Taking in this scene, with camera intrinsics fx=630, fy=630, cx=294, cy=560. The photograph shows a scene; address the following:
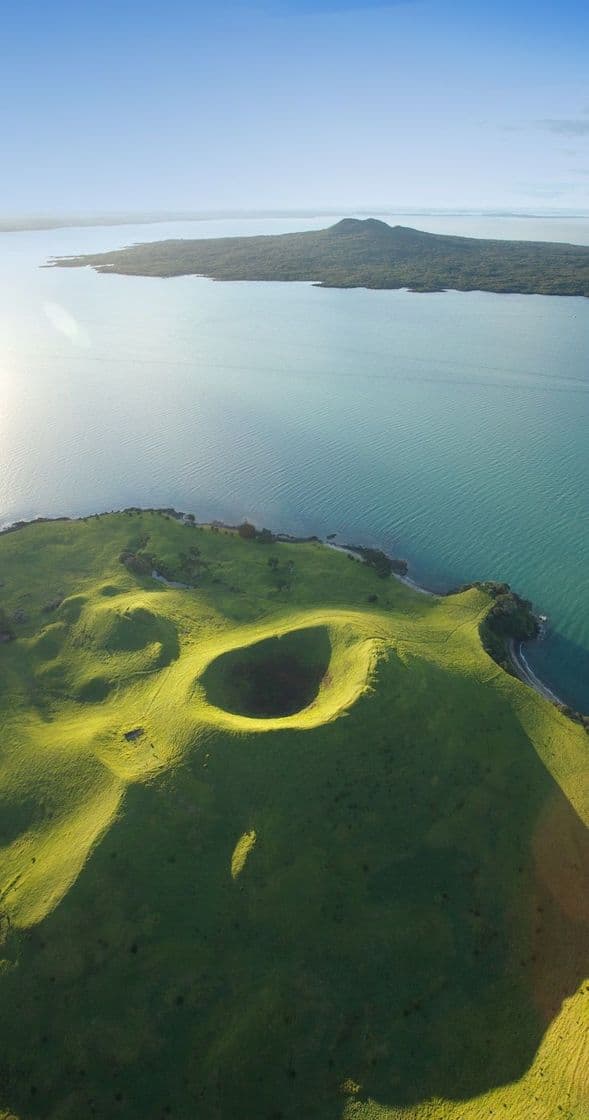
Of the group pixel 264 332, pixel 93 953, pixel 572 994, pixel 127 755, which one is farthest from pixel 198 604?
pixel 264 332

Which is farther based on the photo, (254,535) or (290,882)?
(254,535)

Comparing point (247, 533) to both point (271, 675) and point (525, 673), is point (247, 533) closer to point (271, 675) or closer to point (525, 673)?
point (271, 675)

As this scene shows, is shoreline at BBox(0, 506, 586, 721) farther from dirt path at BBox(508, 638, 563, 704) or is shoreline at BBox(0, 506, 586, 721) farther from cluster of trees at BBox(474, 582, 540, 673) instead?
cluster of trees at BBox(474, 582, 540, 673)

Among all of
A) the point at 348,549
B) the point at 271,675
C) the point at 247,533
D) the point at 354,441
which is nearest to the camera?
the point at 271,675

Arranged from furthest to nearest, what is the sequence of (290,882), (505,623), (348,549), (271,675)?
(348,549) < (505,623) < (271,675) < (290,882)

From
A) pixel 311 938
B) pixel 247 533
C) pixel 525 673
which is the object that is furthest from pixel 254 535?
pixel 311 938

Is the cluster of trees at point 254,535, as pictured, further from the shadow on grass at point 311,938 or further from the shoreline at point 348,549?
the shadow on grass at point 311,938

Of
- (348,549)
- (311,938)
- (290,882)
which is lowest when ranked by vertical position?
(311,938)
